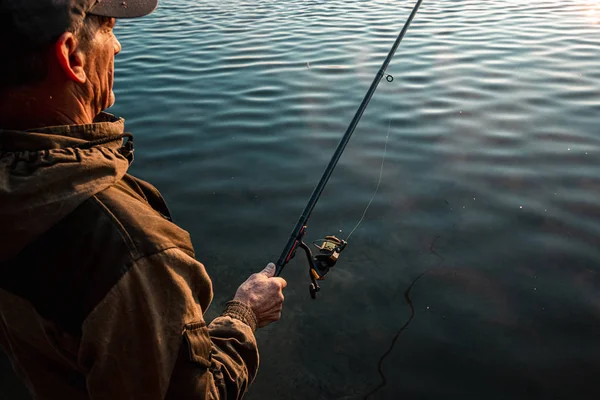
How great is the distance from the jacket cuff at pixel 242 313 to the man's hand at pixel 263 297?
3 centimetres

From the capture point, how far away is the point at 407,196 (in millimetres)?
5055

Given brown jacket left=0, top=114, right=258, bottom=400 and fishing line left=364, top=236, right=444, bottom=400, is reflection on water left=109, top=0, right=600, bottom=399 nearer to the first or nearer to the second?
fishing line left=364, top=236, right=444, bottom=400

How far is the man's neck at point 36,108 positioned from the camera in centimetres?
139

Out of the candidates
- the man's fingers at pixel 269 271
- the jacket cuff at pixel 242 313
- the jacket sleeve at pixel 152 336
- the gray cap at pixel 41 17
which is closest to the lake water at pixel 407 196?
the man's fingers at pixel 269 271

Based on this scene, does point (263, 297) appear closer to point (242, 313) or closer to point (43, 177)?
point (242, 313)

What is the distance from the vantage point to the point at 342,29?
12.2 metres

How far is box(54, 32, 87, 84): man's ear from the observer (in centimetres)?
137

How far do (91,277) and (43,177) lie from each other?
266 millimetres

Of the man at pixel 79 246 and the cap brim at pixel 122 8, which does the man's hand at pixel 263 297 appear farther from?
the cap brim at pixel 122 8

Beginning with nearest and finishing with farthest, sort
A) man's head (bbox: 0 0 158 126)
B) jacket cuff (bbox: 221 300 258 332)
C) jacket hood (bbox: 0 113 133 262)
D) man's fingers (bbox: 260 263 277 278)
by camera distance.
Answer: jacket hood (bbox: 0 113 133 262) → man's head (bbox: 0 0 158 126) → jacket cuff (bbox: 221 300 258 332) → man's fingers (bbox: 260 263 277 278)

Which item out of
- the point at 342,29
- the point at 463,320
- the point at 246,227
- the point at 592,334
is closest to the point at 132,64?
the point at 342,29

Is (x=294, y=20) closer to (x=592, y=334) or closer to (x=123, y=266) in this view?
(x=592, y=334)

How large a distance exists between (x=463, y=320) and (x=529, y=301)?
54 centimetres

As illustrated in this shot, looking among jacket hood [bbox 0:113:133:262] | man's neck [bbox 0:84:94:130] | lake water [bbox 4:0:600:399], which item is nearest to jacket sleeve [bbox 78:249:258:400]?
jacket hood [bbox 0:113:133:262]
